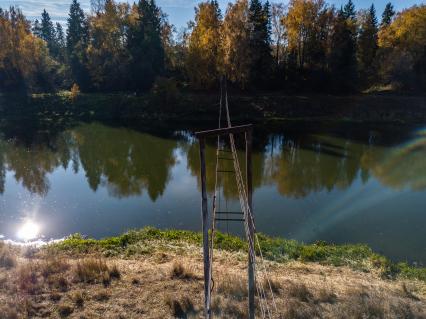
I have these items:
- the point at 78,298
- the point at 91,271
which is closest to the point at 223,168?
the point at 91,271

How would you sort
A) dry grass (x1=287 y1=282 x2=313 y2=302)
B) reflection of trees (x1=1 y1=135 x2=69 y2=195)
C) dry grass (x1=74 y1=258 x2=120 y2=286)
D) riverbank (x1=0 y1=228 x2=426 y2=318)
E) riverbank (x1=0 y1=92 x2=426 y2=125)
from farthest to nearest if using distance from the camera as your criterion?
1. riverbank (x1=0 y1=92 x2=426 y2=125)
2. reflection of trees (x1=1 y1=135 x2=69 y2=195)
3. dry grass (x1=74 y1=258 x2=120 y2=286)
4. dry grass (x1=287 y1=282 x2=313 y2=302)
5. riverbank (x1=0 y1=228 x2=426 y2=318)

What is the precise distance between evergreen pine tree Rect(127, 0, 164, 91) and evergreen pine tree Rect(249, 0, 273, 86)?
41.1 feet

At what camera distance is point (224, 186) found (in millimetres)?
19078

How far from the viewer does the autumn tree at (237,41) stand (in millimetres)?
39906

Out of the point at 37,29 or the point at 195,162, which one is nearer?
the point at 195,162

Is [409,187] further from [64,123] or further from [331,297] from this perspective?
[64,123]

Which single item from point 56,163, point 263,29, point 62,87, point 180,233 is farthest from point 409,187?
point 62,87

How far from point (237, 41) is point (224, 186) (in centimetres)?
2564

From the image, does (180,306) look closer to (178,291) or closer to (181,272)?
(178,291)

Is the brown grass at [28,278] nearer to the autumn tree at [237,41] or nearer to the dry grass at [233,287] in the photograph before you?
the dry grass at [233,287]

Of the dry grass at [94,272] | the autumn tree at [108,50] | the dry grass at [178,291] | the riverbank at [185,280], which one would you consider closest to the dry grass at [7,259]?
the riverbank at [185,280]

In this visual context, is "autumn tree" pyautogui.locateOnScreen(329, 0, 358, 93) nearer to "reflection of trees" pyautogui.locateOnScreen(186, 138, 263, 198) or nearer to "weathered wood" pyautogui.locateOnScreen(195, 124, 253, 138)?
"reflection of trees" pyautogui.locateOnScreen(186, 138, 263, 198)

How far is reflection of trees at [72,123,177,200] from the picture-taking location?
66.1 feet

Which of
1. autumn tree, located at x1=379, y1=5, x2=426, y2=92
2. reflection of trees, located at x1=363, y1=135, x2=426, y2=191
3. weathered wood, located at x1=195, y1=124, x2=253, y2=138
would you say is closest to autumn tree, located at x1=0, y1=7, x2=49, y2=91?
reflection of trees, located at x1=363, y1=135, x2=426, y2=191
